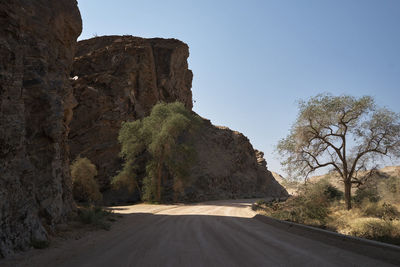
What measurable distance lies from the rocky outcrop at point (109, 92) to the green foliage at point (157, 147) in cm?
672

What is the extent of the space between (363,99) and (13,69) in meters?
21.3

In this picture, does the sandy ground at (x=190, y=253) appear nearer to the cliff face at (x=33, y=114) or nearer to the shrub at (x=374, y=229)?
the cliff face at (x=33, y=114)

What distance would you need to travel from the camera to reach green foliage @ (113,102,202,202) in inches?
1185

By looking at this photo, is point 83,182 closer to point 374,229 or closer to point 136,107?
point 136,107

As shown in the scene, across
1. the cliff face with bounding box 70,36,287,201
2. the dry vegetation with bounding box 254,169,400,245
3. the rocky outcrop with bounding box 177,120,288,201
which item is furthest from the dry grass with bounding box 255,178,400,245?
the cliff face with bounding box 70,36,287,201

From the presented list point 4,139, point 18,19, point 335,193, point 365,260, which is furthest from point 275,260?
point 335,193

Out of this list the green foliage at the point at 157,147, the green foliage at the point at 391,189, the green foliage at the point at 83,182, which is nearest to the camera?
the green foliage at the point at 83,182

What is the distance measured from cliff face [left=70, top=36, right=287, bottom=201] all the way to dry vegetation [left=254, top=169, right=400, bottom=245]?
20.1m

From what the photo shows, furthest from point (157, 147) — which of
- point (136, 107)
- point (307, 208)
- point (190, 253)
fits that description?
point (190, 253)

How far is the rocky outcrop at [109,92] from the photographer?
3709cm

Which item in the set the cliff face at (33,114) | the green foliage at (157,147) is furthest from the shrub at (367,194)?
the cliff face at (33,114)

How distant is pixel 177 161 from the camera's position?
3197 cm

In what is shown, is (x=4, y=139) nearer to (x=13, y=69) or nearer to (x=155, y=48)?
(x=13, y=69)

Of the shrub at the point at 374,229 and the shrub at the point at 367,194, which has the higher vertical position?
the shrub at the point at 367,194
